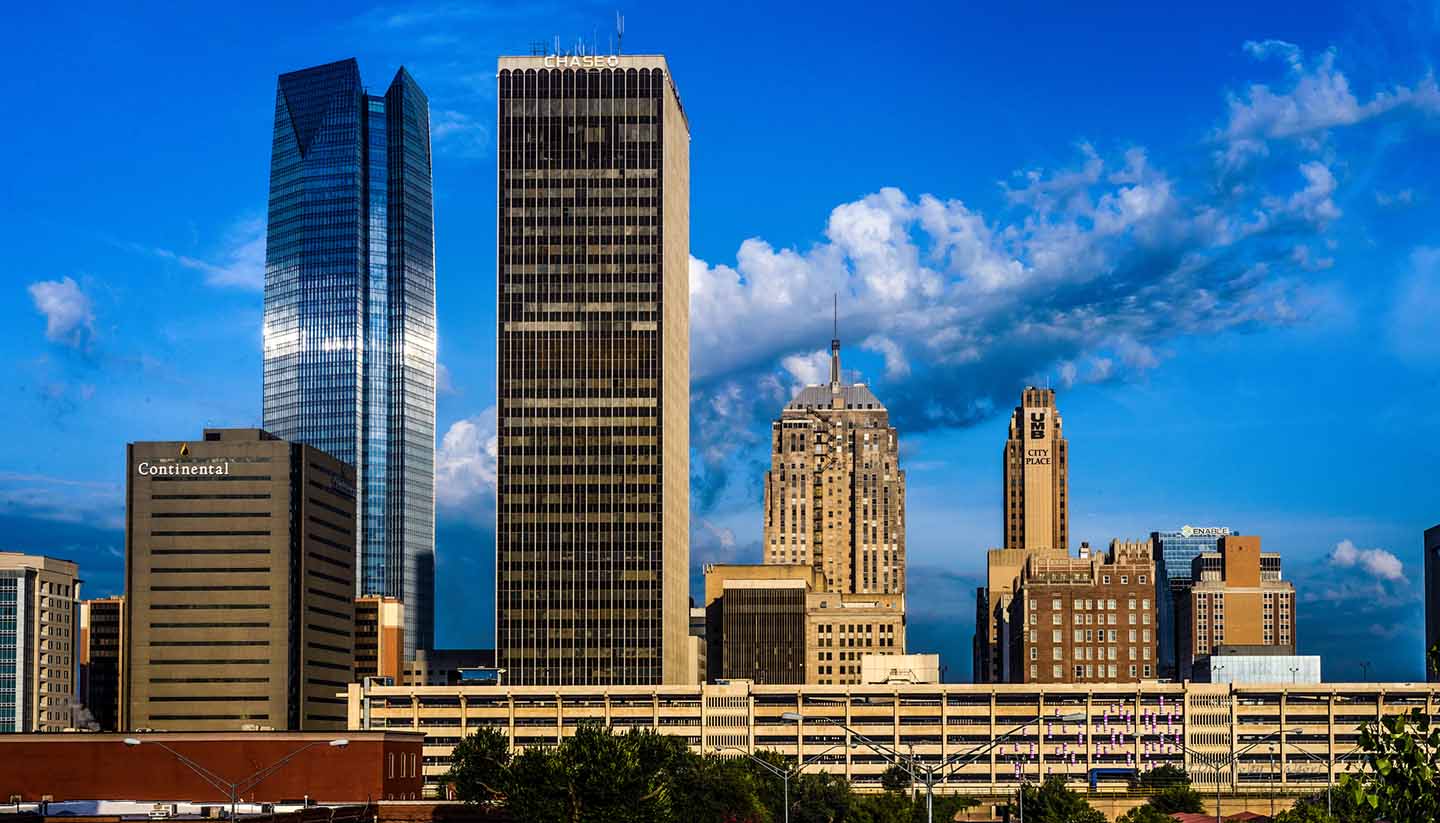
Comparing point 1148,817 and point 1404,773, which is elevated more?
point 1404,773

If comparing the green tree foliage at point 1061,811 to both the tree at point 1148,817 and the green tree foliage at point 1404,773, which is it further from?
the green tree foliage at point 1404,773

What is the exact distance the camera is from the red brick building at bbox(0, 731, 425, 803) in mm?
186625

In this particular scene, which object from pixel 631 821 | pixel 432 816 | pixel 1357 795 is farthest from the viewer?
pixel 432 816

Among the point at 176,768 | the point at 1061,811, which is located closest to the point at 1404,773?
the point at 1061,811

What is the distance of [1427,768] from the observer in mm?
37844

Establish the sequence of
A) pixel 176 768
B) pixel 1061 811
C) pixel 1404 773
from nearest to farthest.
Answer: pixel 1404 773
pixel 176 768
pixel 1061 811

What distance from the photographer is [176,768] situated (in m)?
187

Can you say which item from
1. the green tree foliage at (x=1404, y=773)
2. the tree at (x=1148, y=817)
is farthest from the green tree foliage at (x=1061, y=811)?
the green tree foliage at (x=1404, y=773)

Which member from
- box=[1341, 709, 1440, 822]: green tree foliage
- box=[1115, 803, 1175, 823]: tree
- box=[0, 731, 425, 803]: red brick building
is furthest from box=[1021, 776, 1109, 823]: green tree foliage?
box=[1341, 709, 1440, 822]: green tree foliage

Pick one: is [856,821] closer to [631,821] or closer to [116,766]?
[631,821]

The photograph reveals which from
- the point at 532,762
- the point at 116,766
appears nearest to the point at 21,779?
the point at 116,766

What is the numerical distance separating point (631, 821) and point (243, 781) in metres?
56.9

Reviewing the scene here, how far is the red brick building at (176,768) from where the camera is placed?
187 m

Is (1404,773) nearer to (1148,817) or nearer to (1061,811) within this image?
(1148,817)
